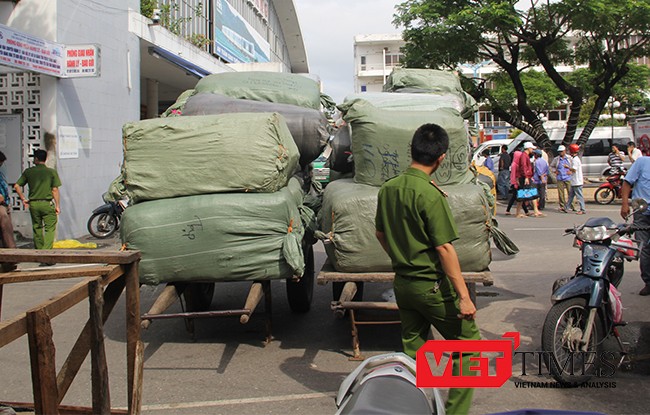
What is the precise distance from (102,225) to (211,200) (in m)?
7.61

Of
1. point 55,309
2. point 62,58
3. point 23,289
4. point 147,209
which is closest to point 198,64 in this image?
point 62,58

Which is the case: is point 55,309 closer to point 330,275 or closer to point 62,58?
point 330,275

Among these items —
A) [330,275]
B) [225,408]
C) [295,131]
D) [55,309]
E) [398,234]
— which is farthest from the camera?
[295,131]

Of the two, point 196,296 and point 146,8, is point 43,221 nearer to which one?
point 196,296

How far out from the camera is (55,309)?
2.29 m

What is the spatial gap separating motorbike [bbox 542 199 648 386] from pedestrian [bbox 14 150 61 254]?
24.0 ft

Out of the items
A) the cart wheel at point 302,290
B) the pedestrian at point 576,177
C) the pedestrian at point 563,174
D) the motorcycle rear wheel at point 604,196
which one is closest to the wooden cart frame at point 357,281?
the cart wheel at point 302,290

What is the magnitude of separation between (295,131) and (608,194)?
13.3 metres

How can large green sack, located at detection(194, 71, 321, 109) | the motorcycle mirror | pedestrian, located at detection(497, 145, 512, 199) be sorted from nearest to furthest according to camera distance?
the motorcycle mirror, large green sack, located at detection(194, 71, 321, 109), pedestrian, located at detection(497, 145, 512, 199)

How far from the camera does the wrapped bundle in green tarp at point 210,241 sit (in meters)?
4.83

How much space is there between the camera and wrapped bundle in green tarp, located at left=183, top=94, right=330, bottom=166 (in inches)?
240

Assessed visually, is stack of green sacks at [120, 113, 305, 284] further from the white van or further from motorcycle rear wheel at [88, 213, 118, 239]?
the white van

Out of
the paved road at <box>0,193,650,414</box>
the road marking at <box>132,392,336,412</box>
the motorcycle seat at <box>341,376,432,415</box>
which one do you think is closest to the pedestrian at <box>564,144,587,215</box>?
the paved road at <box>0,193,650,414</box>

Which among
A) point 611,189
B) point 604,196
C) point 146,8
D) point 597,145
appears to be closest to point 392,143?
point 146,8
